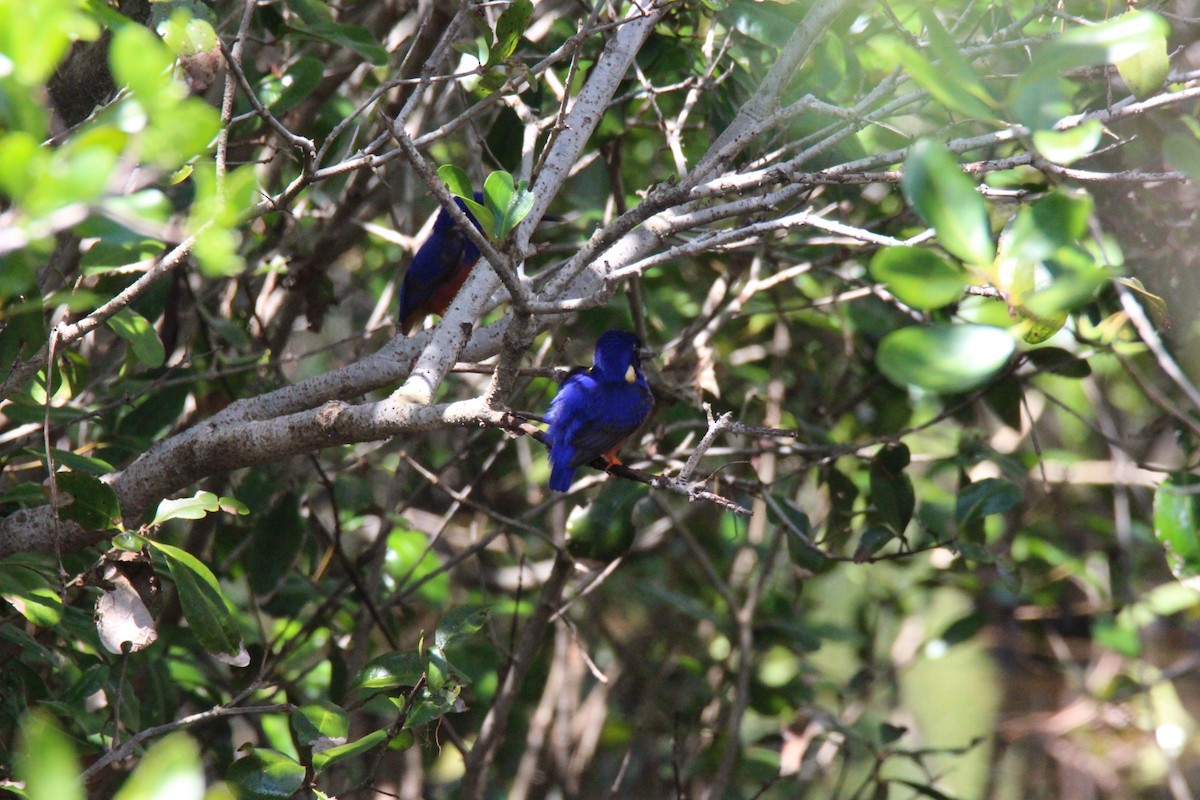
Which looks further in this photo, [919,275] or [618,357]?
[618,357]

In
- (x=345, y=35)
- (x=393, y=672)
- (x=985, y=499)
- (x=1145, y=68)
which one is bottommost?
(x=985, y=499)

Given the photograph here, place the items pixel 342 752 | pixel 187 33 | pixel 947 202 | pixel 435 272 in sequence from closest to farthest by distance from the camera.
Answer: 1. pixel 947 202
2. pixel 342 752
3. pixel 187 33
4. pixel 435 272

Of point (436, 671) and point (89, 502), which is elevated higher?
point (89, 502)

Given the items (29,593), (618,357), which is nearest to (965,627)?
(618,357)

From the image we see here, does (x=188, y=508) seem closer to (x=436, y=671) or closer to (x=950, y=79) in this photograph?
(x=436, y=671)

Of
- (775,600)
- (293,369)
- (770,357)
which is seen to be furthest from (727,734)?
(293,369)

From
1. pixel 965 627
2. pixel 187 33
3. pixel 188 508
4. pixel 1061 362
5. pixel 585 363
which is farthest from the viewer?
pixel 585 363

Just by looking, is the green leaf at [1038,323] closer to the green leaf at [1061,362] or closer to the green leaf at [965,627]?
the green leaf at [1061,362]

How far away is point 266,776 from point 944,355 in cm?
149

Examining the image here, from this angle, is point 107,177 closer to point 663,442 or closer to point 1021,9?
point 1021,9

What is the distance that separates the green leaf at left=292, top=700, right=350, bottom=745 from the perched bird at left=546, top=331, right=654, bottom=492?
1042mm

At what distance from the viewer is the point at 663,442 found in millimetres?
3977

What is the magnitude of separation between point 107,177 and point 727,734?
10.6ft

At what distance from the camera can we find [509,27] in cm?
220
